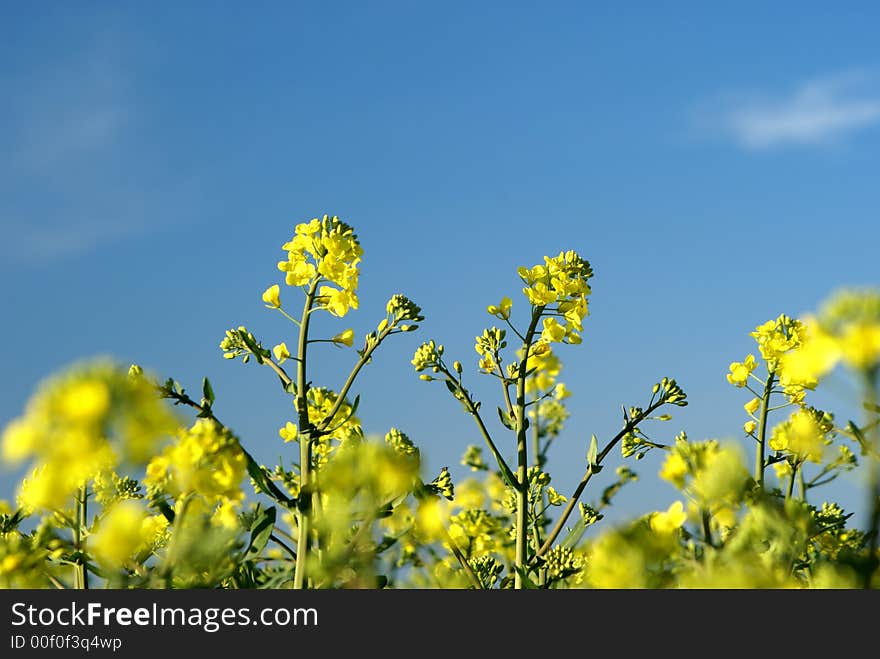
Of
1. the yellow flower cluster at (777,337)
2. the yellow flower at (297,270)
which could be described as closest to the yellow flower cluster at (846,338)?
the yellow flower at (297,270)

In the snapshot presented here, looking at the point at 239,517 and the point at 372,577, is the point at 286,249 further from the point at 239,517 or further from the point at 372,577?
the point at 372,577

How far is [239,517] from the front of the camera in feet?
7.73

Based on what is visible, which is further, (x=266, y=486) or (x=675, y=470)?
(x=266, y=486)

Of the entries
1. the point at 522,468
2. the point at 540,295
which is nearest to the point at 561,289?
the point at 540,295

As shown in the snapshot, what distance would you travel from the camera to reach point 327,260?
291 cm

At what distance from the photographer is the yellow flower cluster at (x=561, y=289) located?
3.85m

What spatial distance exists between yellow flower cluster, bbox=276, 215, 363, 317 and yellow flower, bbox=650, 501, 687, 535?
1332mm

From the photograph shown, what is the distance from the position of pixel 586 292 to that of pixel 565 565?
1.24 meters

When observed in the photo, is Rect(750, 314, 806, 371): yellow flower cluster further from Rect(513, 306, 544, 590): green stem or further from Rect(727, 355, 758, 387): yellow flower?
Rect(513, 306, 544, 590): green stem

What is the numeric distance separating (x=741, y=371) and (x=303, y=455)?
2.38 metres

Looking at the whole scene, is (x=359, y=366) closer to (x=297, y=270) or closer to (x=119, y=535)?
(x=297, y=270)

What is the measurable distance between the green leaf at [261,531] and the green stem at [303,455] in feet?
0.24

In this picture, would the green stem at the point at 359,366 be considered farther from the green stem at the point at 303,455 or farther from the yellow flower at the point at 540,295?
the yellow flower at the point at 540,295

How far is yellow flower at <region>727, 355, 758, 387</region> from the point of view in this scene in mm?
4062
